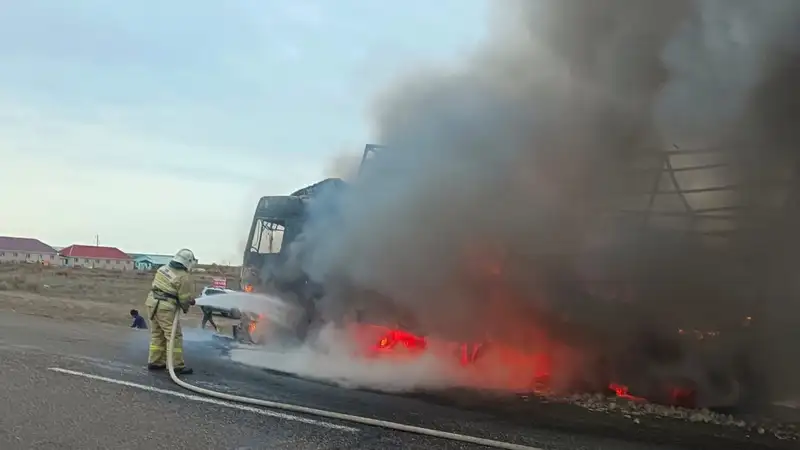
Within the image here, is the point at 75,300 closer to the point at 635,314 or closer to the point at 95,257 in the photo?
the point at 635,314

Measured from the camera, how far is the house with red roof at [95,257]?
280ft

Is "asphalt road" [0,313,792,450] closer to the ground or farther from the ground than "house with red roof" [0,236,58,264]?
closer to the ground

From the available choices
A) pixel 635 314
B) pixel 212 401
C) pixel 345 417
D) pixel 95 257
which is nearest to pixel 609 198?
pixel 635 314

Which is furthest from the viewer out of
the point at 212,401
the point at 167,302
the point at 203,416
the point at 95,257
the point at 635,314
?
the point at 95,257

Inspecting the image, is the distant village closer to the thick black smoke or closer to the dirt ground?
the dirt ground

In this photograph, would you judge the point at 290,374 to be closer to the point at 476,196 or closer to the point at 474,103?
the point at 476,196

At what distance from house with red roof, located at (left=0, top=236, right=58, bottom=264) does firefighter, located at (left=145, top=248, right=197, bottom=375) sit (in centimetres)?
8732

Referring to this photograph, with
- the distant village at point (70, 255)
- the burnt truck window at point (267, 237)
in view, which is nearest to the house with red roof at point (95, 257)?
the distant village at point (70, 255)

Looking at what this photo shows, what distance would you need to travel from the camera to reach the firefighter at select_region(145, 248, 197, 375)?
731cm

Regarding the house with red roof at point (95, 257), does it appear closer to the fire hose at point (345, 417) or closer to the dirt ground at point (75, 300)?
the dirt ground at point (75, 300)

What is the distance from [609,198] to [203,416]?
12.5 ft

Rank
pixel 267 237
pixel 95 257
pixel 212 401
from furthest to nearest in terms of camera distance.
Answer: pixel 95 257, pixel 267 237, pixel 212 401

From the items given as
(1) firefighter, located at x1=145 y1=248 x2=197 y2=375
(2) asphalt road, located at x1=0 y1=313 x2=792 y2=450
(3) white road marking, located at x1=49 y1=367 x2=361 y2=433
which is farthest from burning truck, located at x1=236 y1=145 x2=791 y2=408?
(3) white road marking, located at x1=49 y1=367 x2=361 y2=433

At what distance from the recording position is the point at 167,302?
7.43 meters
